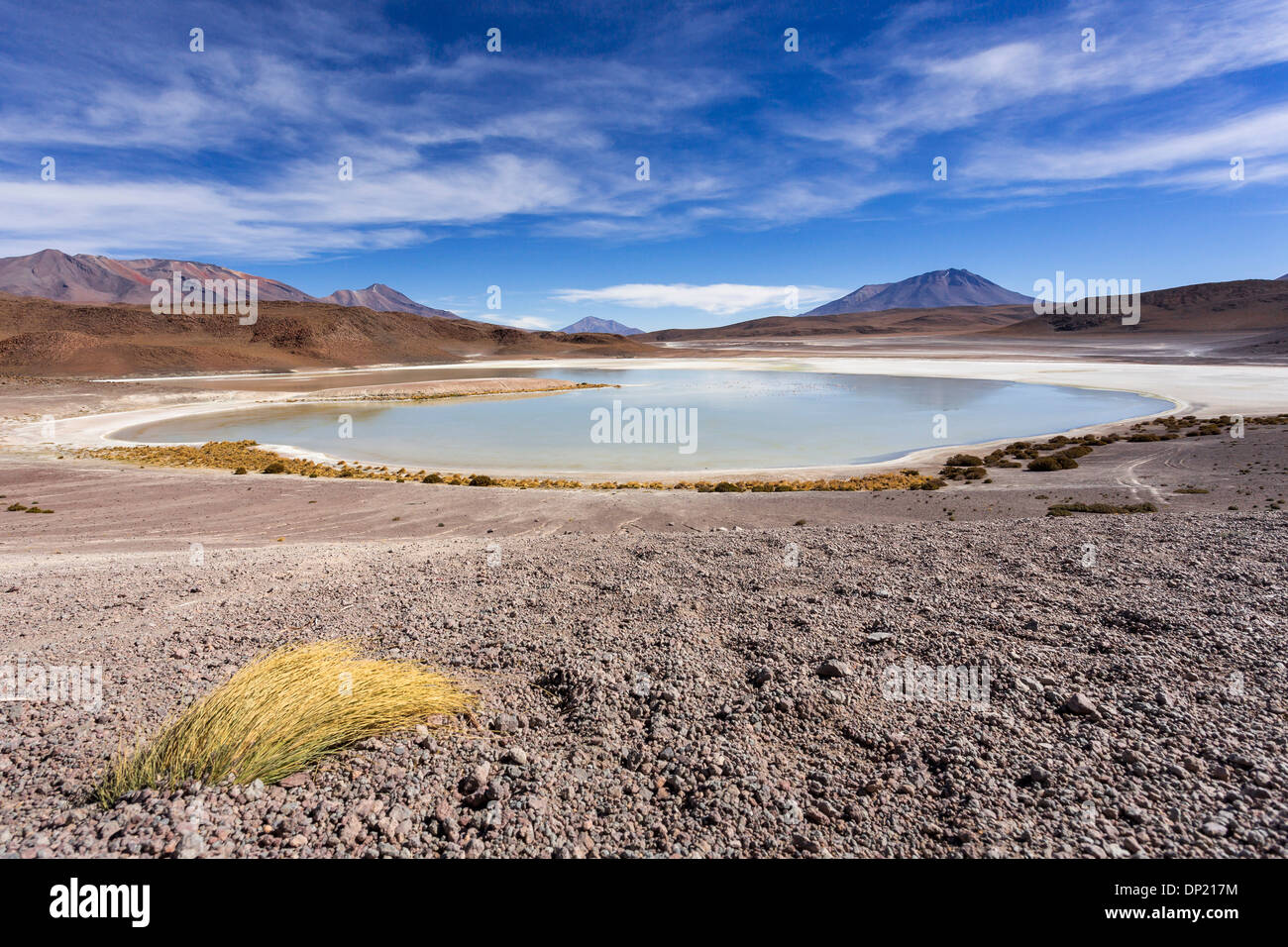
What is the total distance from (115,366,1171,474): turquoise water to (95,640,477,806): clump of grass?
48.4 feet

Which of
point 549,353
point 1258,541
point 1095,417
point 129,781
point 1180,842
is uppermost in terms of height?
point 549,353

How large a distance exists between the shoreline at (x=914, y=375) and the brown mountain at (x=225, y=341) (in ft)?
43.0

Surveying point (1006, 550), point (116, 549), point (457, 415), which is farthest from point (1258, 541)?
point (457, 415)

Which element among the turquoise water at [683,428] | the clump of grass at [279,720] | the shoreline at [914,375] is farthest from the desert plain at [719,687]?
the turquoise water at [683,428]

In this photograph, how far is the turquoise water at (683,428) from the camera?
20.9 m

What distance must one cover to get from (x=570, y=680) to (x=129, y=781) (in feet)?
7.32

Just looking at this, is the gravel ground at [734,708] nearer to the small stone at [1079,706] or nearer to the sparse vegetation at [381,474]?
the small stone at [1079,706]

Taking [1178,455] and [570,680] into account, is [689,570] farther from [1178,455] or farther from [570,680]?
[1178,455]

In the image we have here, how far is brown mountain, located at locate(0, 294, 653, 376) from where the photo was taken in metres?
66.1

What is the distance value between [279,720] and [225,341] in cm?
10746

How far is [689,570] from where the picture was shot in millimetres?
6613

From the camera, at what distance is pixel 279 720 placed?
315 centimetres

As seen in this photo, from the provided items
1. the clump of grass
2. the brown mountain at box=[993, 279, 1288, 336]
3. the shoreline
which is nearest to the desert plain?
the clump of grass

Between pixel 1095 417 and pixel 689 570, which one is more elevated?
pixel 1095 417
